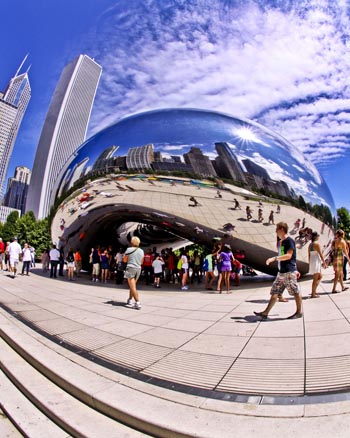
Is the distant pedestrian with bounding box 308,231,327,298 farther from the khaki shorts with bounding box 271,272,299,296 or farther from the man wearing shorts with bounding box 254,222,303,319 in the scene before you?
the khaki shorts with bounding box 271,272,299,296

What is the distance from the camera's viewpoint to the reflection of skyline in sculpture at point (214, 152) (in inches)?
301

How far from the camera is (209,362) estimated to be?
3.10 meters

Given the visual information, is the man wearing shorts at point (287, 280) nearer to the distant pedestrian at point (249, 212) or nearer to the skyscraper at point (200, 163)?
the distant pedestrian at point (249, 212)

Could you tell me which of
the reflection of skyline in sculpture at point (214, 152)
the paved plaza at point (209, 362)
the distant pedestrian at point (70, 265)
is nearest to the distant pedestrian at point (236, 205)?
the reflection of skyline in sculpture at point (214, 152)

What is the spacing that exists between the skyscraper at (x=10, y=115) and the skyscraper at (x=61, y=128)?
127 feet

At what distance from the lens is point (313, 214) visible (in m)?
8.12

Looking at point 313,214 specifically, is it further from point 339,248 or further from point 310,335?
point 310,335

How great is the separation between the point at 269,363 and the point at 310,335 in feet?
3.55

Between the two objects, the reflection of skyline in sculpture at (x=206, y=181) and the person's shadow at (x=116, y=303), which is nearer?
the person's shadow at (x=116, y=303)

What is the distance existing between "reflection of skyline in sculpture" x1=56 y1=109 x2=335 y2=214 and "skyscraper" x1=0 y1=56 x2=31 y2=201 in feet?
583

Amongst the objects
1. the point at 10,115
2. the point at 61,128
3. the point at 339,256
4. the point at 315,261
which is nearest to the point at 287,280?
the point at 315,261

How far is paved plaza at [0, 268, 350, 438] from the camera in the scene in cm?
211

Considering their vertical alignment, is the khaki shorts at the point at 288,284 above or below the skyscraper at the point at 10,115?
below

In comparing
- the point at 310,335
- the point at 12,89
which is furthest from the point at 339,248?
the point at 12,89
